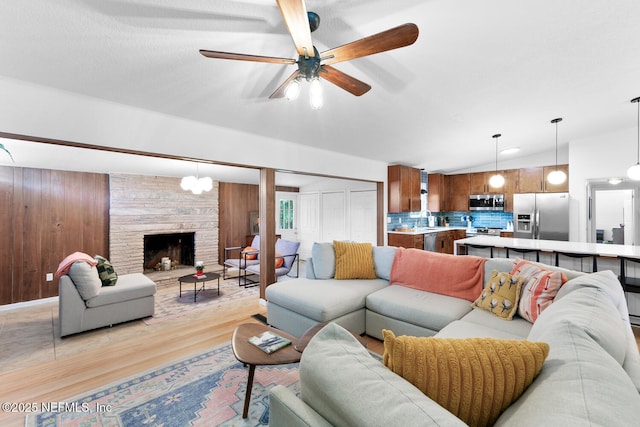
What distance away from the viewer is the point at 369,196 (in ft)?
21.4

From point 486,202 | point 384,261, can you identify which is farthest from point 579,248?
point 486,202

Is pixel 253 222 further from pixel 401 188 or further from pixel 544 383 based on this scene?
pixel 544 383

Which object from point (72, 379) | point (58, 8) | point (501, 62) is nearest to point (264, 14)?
point (58, 8)

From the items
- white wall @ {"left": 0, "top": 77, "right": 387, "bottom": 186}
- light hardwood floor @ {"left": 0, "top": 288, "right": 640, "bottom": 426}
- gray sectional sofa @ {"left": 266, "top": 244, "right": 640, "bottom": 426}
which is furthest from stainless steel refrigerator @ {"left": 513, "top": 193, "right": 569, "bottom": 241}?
white wall @ {"left": 0, "top": 77, "right": 387, "bottom": 186}

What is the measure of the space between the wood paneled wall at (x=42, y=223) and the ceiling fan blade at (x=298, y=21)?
515 centimetres

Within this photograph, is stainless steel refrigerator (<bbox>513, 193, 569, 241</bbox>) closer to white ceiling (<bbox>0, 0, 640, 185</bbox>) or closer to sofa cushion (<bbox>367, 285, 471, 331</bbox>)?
white ceiling (<bbox>0, 0, 640, 185</bbox>)

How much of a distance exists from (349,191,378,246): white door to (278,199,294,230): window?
2.11 m

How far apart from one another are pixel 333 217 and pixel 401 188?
79.3 inches

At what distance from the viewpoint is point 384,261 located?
345 cm

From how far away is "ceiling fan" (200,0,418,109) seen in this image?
1279mm

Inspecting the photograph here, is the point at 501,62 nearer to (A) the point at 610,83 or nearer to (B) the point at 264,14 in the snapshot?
(A) the point at 610,83

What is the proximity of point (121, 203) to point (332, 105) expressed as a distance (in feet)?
14.9

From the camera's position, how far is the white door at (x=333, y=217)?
7023 mm

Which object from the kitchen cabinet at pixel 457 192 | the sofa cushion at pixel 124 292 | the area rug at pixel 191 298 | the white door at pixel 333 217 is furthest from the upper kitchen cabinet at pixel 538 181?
the sofa cushion at pixel 124 292
